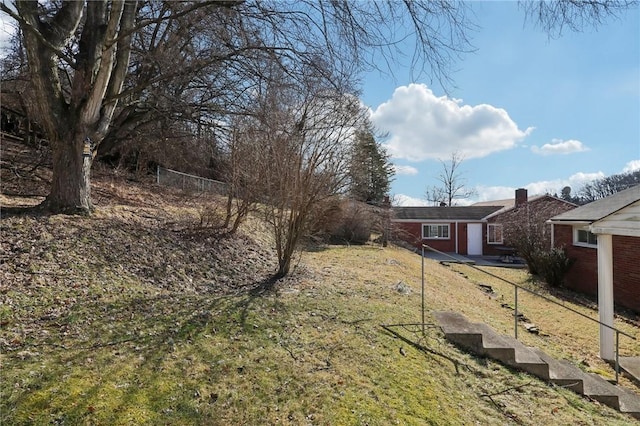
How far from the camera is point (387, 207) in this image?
861 inches

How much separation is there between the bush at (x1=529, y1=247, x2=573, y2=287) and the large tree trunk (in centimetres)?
1592

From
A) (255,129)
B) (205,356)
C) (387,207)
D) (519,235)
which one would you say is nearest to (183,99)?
(255,129)

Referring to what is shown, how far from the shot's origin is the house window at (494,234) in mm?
26575

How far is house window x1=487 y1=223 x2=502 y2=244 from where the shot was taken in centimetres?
2658

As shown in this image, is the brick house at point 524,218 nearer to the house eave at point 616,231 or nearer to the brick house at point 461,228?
the brick house at point 461,228

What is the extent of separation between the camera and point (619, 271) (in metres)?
12.1

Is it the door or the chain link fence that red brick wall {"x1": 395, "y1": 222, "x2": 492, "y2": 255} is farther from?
the chain link fence

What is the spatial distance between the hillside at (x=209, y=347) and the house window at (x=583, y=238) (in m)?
7.22

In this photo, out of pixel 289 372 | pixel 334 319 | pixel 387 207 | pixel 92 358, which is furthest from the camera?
pixel 387 207

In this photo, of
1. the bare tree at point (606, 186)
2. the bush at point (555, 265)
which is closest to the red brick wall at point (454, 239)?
the bush at point (555, 265)

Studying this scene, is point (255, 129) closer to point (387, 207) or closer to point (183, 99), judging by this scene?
point (183, 99)

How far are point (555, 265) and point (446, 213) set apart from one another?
45.7 ft

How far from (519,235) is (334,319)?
53.6ft

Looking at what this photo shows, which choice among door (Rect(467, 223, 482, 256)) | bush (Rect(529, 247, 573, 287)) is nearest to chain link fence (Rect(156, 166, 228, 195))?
bush (Rect(529, 247, 573, 287))
